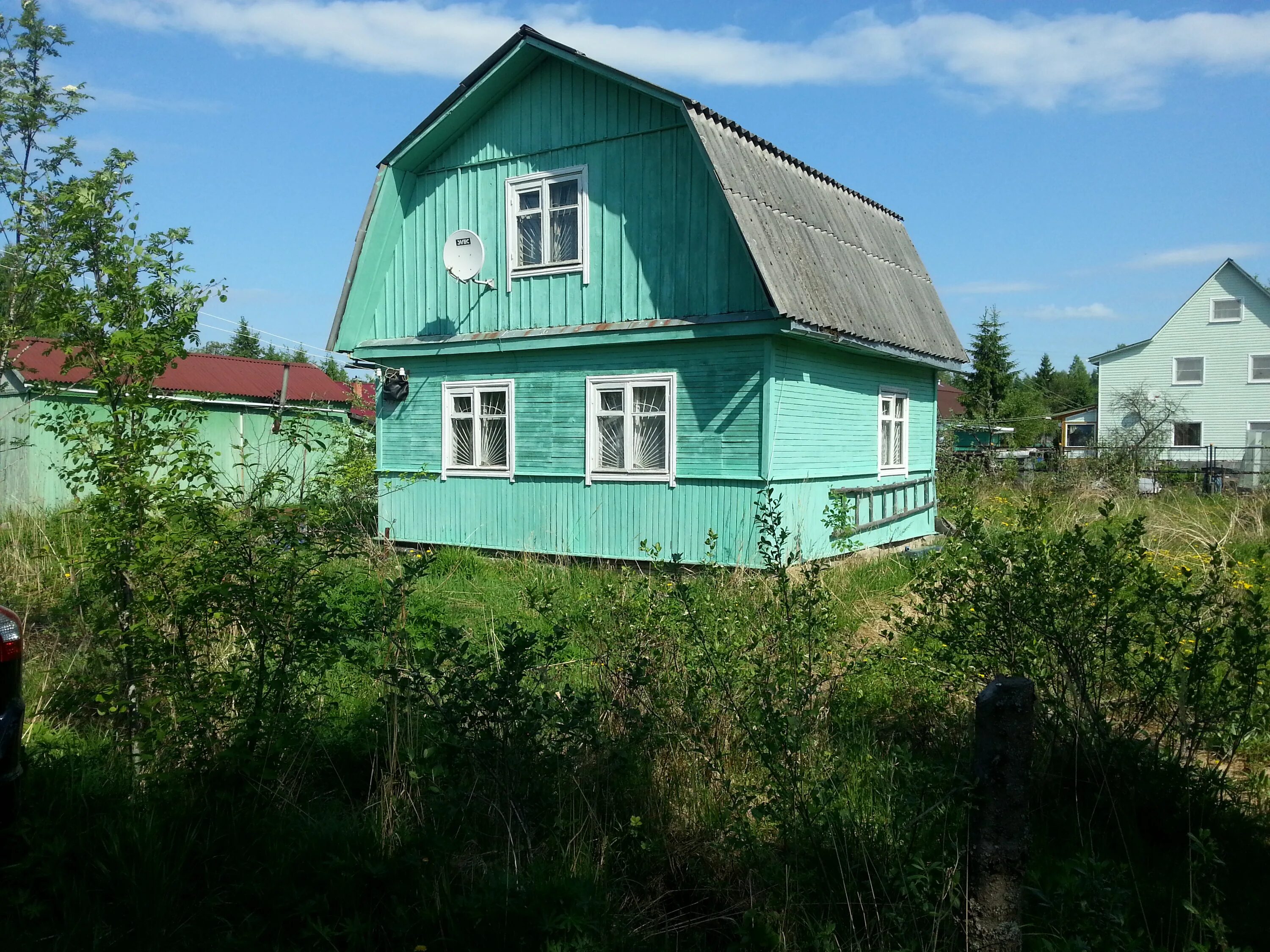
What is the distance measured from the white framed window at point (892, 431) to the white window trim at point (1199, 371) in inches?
1249

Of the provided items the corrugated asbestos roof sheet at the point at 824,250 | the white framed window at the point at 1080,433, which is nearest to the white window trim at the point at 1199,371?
the white framed window at the point at 1080,433

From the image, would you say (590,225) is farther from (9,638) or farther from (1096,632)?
(9,638)

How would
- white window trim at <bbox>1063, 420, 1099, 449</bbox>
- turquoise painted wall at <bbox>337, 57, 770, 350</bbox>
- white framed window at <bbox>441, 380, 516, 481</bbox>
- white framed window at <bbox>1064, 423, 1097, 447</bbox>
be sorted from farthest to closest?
white framed window at <bbox>1064, 423, 1097, 447</bbox>, white window trim at <bbox>1063, 420, 1099, 449</bbox>, white framed window at <bbox>441, 380, 516, 481</bbox>, turquoise painted wall at <bbox>337, 57, 770, 350</bbox>

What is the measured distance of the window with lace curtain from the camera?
12719 mm

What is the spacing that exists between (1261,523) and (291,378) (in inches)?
931

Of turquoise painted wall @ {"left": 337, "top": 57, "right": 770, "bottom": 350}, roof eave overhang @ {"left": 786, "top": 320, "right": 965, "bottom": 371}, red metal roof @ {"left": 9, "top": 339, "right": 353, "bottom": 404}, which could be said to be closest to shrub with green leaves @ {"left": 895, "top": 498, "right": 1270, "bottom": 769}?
roof eave overhang @ {"left": 786, "top": 320, "right": 965, "bottom": 371}

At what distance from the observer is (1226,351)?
41406 millimetres

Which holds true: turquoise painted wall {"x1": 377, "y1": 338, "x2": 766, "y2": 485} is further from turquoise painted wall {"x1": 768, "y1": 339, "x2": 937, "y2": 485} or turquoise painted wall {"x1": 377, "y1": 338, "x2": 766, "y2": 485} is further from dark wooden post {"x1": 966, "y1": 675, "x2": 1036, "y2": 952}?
dark wooden post {"x1": 966, "y1": 675, "x2": 1036, "y2": 952}

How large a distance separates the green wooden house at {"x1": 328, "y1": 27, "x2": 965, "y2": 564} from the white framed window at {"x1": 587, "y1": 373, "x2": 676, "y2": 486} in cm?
3

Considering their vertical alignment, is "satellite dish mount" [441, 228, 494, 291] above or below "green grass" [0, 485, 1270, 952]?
above

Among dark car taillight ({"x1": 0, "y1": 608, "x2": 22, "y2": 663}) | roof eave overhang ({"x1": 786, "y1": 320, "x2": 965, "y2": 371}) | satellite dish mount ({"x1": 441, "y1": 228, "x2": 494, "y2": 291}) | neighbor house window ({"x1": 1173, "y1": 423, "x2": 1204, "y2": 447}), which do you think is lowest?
dark car taillight ({"x1": 0, "y1": 608, "x2": 22, "y2": 663})

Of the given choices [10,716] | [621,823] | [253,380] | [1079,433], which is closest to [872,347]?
[621,823]

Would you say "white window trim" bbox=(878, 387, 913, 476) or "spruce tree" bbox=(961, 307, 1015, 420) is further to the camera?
"spruce tree" bbox=(961, 307, 1015, 420)

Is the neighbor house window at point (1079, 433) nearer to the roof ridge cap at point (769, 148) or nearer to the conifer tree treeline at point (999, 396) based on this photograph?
the conifer tree treeline at point (999, 396)
